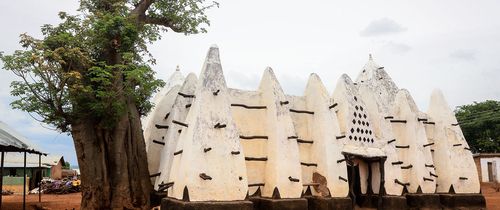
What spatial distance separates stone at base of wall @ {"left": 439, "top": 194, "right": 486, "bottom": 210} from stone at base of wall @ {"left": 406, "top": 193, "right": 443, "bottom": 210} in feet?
2.81

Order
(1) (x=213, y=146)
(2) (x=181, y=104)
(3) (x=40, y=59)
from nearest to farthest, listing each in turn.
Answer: (3) (x=40, y=59)
(1) (x=213, y=146)
(2) (x=181, y=104)

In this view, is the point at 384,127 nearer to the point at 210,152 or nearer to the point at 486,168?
the point at 210,152

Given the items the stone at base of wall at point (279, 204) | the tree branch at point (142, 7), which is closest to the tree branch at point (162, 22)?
the tree branch at point (142, 7)

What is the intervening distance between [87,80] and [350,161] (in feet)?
30.2

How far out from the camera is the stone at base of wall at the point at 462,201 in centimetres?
1725

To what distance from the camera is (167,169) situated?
13898 millimetres

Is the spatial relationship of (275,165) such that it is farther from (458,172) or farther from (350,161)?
(458,172)

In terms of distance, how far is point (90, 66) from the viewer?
1298 cm

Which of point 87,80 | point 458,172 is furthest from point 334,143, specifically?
point 87,80

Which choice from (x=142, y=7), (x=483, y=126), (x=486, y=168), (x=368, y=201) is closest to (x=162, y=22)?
(x=142, y=7)

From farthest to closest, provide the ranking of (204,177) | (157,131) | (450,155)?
(450,155)
(157,131)
(204,177)

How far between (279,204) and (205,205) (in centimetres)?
257

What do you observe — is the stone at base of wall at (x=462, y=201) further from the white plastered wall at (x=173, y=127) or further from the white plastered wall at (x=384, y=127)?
the white plastered wall at (x=173, y=127)

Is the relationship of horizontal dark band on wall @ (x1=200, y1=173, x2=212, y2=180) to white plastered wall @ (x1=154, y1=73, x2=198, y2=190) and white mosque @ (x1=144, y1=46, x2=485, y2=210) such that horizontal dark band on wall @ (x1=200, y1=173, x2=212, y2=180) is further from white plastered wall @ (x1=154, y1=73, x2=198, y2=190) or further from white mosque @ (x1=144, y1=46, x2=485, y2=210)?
white plastered wall @ (x1=154, y1=73, x2=198, y2=190)
